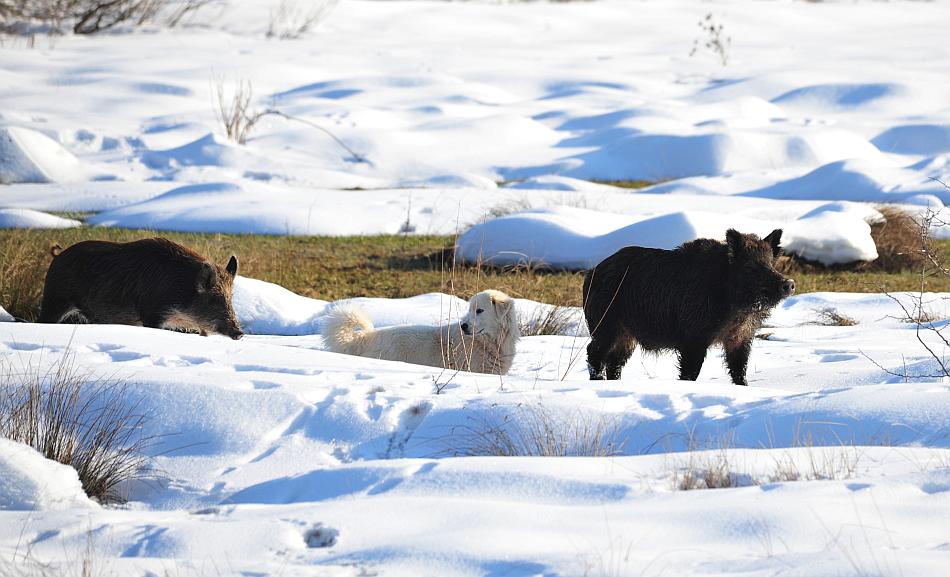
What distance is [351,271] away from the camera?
1452 centimetres

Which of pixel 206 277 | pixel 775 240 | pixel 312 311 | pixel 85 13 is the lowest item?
pixel 312 311

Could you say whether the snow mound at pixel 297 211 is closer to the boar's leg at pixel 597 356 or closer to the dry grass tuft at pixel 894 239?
the dry grass tuft at pixel 894 239

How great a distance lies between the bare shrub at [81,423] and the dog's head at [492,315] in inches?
135

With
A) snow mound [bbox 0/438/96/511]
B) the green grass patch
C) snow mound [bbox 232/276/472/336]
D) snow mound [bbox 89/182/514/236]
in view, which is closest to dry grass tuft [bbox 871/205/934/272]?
the green grass patch

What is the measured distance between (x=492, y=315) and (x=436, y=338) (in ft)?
1.73

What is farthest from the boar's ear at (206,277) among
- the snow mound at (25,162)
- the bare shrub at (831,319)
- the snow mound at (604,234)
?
the snow mound at (25,162)

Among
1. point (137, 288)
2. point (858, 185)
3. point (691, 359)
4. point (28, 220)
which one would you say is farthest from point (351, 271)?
point (858, 185)

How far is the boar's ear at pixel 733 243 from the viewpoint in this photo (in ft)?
25.0

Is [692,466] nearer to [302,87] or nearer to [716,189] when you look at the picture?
[716,189]

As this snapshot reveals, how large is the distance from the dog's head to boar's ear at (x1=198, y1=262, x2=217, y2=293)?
2.14 m

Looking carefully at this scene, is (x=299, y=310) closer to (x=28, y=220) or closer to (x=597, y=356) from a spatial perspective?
(x=597, y=356)

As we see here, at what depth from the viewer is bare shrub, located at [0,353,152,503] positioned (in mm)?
5359

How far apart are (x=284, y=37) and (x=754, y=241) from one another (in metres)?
36.5

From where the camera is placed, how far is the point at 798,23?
46.9m
